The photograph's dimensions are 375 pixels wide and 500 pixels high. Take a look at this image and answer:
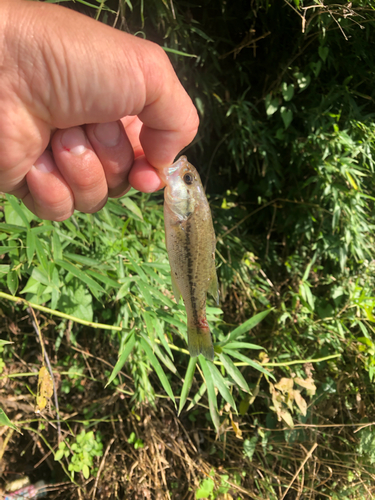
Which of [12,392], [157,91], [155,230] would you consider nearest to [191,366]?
[155,230]

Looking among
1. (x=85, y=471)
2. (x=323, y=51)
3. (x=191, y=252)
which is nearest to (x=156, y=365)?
(x=191, y=252)

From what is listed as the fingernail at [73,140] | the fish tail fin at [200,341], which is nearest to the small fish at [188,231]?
the fish tail fin at [200,341]

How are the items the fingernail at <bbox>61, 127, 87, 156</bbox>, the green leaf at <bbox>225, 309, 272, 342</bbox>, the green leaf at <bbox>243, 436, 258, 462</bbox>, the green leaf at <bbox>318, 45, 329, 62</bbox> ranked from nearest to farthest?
1. the fingernail at <bbox>61, 127, 87, 156</bbox>
2. the green leaf at <bbox>225, 309, 272, 342</bbox>
3. the green leaf at <bbox>318, 45, 329, 62</bbox>
4. the green leaf at <bbox>243, 436, 258, 462</bbox>

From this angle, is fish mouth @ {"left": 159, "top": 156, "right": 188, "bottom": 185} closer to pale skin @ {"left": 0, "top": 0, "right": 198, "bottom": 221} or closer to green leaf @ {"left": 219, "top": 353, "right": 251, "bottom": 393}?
pale skin @ {"left": 0, "top": 0, "right": 198, "bottom": 221}

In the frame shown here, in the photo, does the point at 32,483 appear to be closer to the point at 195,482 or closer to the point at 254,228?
the point at 195,482

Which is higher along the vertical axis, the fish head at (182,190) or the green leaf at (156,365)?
the fish head at (182,190)

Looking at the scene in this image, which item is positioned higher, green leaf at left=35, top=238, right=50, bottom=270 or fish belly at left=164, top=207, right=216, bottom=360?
fish belly at left=164, top=207, right=216, bottom=360

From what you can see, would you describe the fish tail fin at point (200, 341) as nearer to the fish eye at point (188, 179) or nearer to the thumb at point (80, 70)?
the fish eye at point (188, 179)

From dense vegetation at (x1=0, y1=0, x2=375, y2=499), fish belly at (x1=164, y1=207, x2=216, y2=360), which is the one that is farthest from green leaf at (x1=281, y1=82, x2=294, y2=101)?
fish belly at (x1=164, y1=207, x2=216, y2=360)
